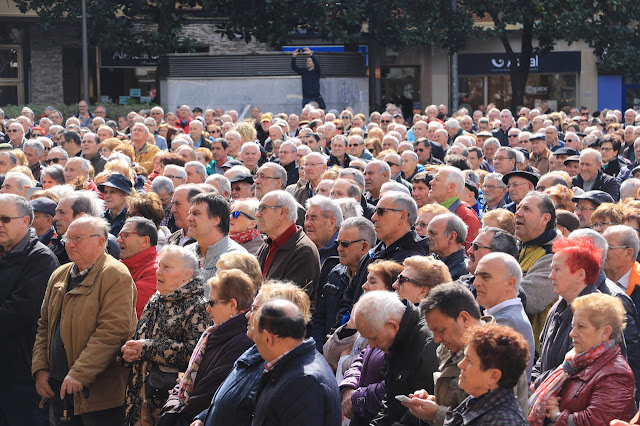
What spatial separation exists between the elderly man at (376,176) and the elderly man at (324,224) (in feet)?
7.90

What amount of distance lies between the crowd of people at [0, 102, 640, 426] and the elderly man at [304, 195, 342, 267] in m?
0.01

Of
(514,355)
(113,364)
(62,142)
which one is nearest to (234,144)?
(62,142)

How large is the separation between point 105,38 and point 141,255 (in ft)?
74.2

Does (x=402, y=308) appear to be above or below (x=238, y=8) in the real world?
below

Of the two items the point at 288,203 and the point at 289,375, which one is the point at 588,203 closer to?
the point at 288,203

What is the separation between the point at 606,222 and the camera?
25.0ft

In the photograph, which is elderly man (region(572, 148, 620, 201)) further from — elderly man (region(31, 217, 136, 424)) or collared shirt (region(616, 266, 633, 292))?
elderly man (region(31, 217, 136, 424))

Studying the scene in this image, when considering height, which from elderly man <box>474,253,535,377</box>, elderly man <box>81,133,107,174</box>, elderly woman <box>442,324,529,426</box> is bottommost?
elderly woman <box>442,324,529,426</box>

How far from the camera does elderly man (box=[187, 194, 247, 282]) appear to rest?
7090 millimetres

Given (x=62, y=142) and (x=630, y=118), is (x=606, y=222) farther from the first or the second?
(x=630, y=118)

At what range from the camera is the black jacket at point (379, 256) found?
6625 millimetres

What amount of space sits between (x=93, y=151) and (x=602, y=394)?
9.56 m

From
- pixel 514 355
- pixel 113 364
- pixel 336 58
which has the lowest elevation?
pixel 113 364

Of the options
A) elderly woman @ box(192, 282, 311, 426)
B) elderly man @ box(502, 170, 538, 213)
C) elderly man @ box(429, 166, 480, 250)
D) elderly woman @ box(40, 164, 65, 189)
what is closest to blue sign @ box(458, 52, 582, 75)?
elderly woman @ box(40, 164, 65, 189)
